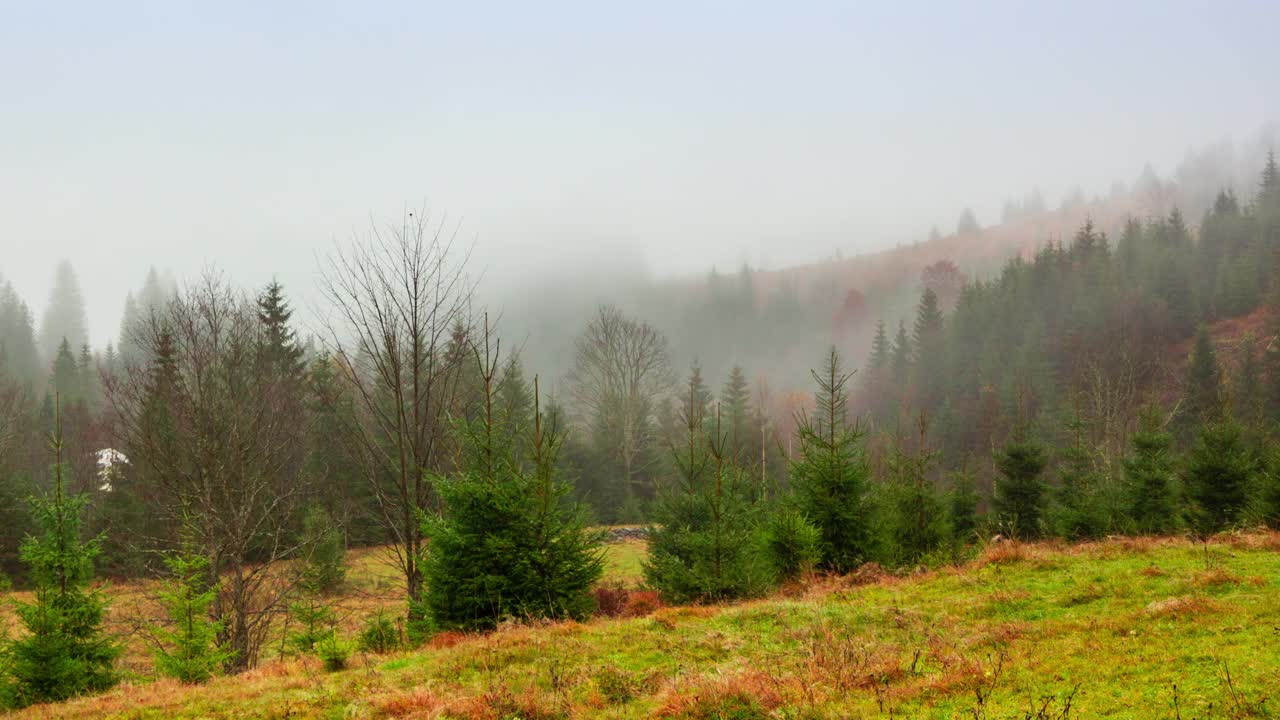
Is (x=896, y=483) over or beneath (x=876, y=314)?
beneath

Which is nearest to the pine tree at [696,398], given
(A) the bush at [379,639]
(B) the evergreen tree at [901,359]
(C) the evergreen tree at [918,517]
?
(C) the evergreen tree at [918,517]

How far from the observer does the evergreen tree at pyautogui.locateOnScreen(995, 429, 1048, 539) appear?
79.0ft

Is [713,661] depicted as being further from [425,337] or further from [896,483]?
[896,483]

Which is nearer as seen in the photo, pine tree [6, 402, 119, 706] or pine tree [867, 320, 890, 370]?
pine tree [6, 402, 119, 706]

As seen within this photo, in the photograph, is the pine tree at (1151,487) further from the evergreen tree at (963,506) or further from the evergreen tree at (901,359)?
→ the evergreen tree at (901,359)

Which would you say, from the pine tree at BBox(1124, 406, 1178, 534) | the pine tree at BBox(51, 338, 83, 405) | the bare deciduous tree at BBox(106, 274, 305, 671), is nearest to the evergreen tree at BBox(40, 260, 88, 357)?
the pine tree at BBox(51, 338, 83, 405)

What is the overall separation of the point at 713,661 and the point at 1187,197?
555 ft

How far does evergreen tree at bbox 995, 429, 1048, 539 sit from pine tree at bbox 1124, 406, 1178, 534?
2808mm

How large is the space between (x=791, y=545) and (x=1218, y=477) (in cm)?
1748

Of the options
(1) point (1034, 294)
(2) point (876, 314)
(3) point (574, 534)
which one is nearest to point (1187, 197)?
(2) point (876, 314)

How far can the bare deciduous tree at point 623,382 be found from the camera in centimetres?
4851

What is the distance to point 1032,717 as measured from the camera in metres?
4.71

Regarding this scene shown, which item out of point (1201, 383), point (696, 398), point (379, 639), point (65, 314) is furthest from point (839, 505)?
point (65, 314)

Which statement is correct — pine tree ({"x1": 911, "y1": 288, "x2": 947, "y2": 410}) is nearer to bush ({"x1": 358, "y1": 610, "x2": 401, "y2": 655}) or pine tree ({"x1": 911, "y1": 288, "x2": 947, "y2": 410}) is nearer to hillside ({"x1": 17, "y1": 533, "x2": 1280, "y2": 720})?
hillside ({"x1": 17, "y1": 533, "x2": 1280, "y2": 720})
